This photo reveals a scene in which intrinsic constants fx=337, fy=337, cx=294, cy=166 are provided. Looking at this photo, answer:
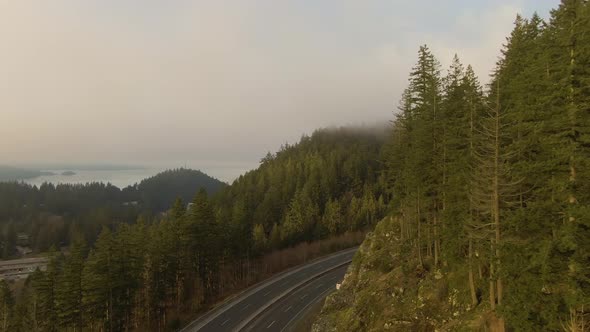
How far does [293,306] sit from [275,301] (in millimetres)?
3554

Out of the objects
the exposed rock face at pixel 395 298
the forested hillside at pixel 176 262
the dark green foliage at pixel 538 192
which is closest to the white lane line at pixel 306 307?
the exposed rock face at pixel 395 298

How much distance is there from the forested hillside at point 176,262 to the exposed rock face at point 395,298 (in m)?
23.3

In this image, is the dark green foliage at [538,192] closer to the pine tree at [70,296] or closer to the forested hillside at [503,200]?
the forested hillside at [503,200]

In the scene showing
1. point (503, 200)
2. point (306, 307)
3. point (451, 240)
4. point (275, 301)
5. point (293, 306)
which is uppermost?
point (503, 200)

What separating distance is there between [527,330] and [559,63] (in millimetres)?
11175

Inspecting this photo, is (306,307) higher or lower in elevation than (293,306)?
higher

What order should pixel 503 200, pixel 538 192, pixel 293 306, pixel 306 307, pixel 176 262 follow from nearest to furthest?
pixel 538 192, pixel 503 200, pixel 306 307, pixel 293 306, pixel 176 262

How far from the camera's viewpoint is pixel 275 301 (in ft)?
157

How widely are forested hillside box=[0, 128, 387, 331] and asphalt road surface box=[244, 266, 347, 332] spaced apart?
1145cm

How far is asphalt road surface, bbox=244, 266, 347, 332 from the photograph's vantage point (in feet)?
131

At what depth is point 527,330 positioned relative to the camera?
13867mm

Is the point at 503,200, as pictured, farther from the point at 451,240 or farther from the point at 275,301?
the point at 275,301

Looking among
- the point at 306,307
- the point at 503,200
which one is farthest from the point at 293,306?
the point at 503,200

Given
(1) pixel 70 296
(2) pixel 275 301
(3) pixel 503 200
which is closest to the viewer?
(3) pixel 503 200
